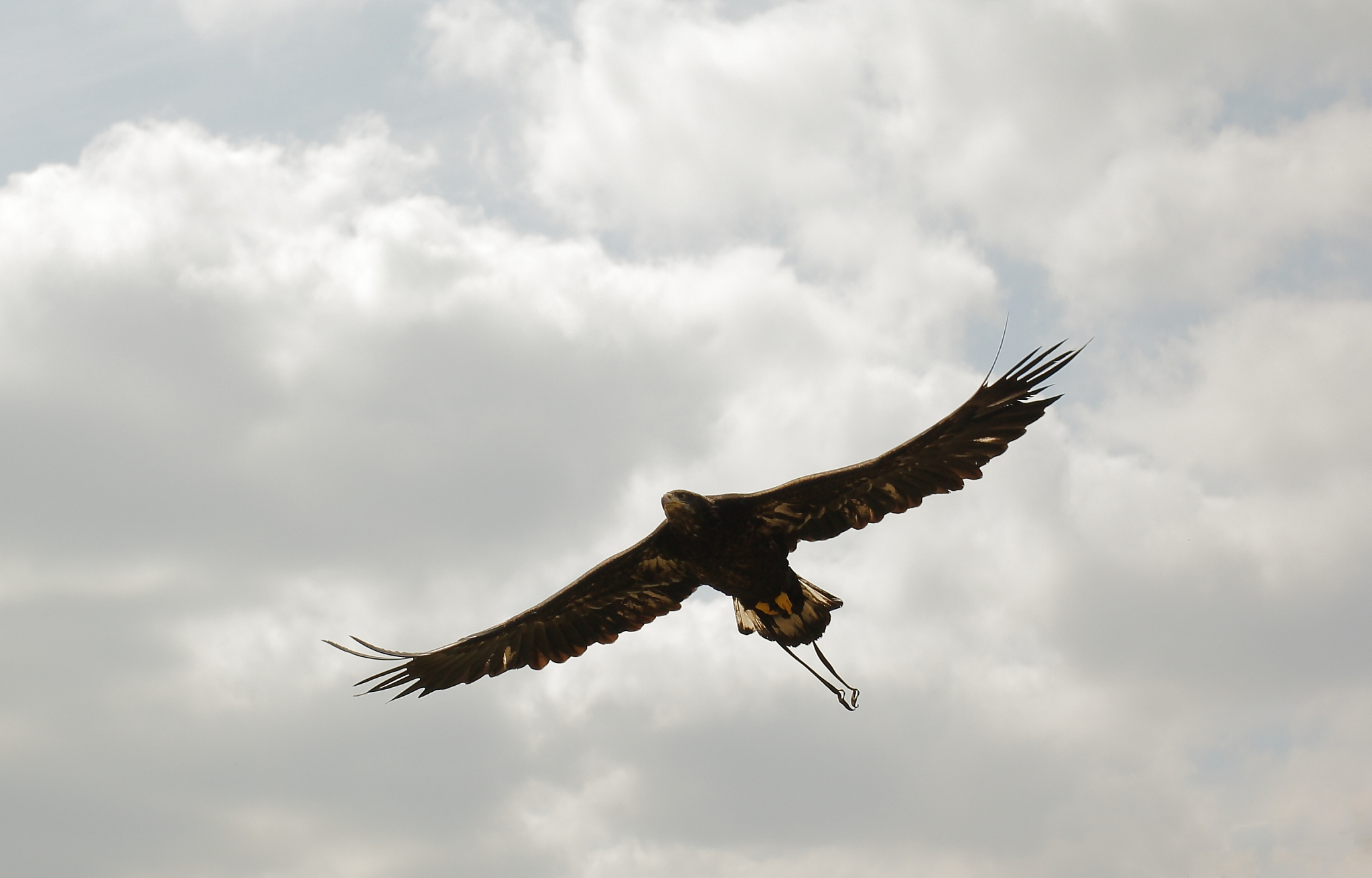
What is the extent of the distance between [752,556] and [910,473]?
200cm

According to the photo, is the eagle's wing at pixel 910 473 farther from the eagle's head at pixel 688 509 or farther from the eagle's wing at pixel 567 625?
the eagle's wing at pixel 567 625

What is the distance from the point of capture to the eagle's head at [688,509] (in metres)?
12.3

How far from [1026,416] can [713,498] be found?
3.49 metres

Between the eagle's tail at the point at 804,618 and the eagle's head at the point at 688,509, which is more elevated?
the eagle's head at the point at 688,509

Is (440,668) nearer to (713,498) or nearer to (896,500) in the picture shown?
(713,498)

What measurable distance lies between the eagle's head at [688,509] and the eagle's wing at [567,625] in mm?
1147

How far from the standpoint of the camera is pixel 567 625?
46.7ft

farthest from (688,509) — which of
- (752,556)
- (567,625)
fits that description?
(567,625)

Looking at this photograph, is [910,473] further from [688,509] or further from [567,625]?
[567,625]

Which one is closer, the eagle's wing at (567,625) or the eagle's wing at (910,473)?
the eagle's wing at (910,473)

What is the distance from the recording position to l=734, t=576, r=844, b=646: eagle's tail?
42.2ft

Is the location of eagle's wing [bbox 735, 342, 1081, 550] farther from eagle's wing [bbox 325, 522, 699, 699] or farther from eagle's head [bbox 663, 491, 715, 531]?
eagle's wing [bbox 325, 522, 699, 699]

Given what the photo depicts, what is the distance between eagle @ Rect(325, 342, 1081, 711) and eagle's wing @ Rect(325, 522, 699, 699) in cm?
1

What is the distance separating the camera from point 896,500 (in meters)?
12.4
